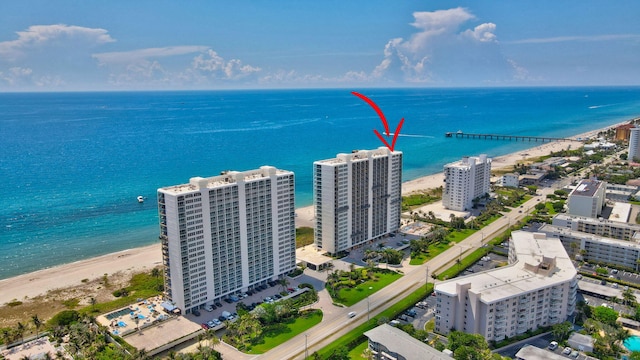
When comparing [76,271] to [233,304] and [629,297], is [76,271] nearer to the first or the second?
[233,304]

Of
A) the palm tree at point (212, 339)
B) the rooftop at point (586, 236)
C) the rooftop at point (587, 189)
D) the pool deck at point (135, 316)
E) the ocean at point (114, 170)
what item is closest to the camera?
the palm tree at point (212, 339)

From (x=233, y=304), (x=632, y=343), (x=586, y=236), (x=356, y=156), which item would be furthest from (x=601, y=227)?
(x=233, y=304)

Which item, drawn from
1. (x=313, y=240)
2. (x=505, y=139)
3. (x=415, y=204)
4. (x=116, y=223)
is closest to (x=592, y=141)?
(x=505, y=139)

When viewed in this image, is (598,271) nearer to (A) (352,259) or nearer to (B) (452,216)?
(B) (452,216)

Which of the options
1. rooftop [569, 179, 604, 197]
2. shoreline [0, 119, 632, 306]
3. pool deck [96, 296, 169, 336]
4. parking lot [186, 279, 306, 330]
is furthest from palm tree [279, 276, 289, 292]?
rooftop [569, 179, 604, 197]

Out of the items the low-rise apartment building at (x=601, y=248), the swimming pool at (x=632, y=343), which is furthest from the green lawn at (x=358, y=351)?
the low-rise apartment building at (x=601, y=248)

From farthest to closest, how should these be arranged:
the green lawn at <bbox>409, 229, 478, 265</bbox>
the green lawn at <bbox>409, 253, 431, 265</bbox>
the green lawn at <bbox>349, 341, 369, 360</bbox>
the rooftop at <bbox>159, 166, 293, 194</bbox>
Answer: the green lawn at <bbox>409, 229, 478, 265</bbox>
the green lawn at <bbox>409, 253, 431, 265</bbox>
the rooftop at <bbox>159, 166, 293, 194</bbox>
the green lawn at <bbox>349, 341, 369, 360</bbox>

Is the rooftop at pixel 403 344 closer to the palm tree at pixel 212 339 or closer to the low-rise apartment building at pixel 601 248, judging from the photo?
the palm tree at pixel 212 339

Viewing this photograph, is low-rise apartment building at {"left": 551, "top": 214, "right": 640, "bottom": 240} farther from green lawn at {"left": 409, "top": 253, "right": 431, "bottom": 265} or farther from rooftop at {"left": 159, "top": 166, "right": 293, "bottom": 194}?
rooftop at {"left": 159, "top": 166, "right": 293, "bottom": 194}
